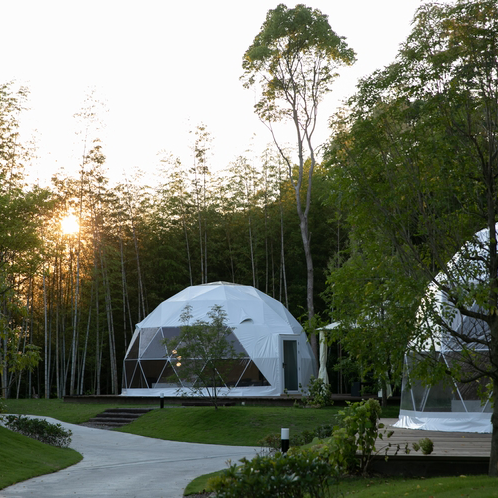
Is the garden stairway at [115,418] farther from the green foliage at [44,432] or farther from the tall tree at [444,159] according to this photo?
the tall tree at [444,159]

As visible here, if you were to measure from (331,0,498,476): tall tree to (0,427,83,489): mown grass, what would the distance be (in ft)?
20.8

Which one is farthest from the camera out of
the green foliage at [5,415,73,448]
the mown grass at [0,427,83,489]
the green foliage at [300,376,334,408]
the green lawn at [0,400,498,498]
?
the green foliage at [300,376,334,408]

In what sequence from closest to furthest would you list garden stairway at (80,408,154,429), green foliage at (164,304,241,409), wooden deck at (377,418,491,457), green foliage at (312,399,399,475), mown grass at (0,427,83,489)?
1. green foliage at (312,399,399,475)
2. wooden deck at (377,418,491,457)
3. mown grass at (0,427,83,489)
4. green foliage at (164,304,241,409)
5. garden stairway at (80,408,154,429)

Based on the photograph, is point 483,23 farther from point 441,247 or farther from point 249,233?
point 249,233

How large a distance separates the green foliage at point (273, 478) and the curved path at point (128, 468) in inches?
131

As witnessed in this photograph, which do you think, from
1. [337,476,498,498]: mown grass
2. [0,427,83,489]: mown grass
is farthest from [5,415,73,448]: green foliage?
[337,476,498,498]: mown grass

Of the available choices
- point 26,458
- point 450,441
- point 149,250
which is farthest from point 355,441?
point 149,250

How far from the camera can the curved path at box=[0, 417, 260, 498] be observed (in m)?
8.34

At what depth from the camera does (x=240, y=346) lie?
22.2 metres

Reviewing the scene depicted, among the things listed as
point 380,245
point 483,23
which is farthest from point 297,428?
point 483,23

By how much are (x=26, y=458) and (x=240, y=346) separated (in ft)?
39.6

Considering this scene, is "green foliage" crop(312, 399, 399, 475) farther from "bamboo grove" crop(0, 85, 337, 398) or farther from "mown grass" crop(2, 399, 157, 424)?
"bamboo grove" crop(0, 85, 337, 398)

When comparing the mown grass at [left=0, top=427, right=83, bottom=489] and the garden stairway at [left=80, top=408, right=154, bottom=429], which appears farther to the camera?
the garden stairway at [left=80, top=408, right=154, bottom=429]

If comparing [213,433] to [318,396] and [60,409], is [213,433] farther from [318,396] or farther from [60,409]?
[60,409]
